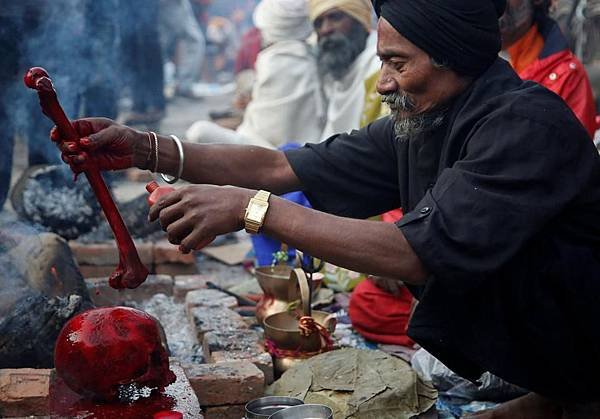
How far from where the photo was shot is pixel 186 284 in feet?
18.4

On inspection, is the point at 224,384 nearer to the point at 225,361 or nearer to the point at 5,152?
the point at 225,361

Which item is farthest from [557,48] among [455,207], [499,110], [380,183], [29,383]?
[29,383]

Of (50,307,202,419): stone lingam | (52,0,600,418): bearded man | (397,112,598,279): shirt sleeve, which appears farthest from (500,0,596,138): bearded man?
(50,307,202,419): stone lingam

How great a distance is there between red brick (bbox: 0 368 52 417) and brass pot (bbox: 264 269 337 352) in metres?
1.19

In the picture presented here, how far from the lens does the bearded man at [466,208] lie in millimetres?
2715

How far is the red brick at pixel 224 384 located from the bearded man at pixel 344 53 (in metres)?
3.77

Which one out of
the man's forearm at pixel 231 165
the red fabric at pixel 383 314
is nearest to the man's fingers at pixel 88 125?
the man's forearm at pixel 231 165

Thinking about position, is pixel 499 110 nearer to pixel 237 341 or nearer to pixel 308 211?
pixel 308 211

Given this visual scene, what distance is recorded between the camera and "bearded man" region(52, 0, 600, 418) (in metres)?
2.71

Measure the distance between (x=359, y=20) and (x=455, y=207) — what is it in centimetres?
497

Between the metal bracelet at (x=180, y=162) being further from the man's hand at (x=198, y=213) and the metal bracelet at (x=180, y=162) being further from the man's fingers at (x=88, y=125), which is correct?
the man's hand at (x=198, y=213)

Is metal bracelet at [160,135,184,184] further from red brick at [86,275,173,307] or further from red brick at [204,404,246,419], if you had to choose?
red brick at [86,275,173,307]

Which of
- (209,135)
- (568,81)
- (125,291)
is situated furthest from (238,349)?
(209,135)

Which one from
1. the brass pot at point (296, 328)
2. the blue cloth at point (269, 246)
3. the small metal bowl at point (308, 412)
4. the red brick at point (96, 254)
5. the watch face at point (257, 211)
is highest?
the watch face at point (257, 211)
